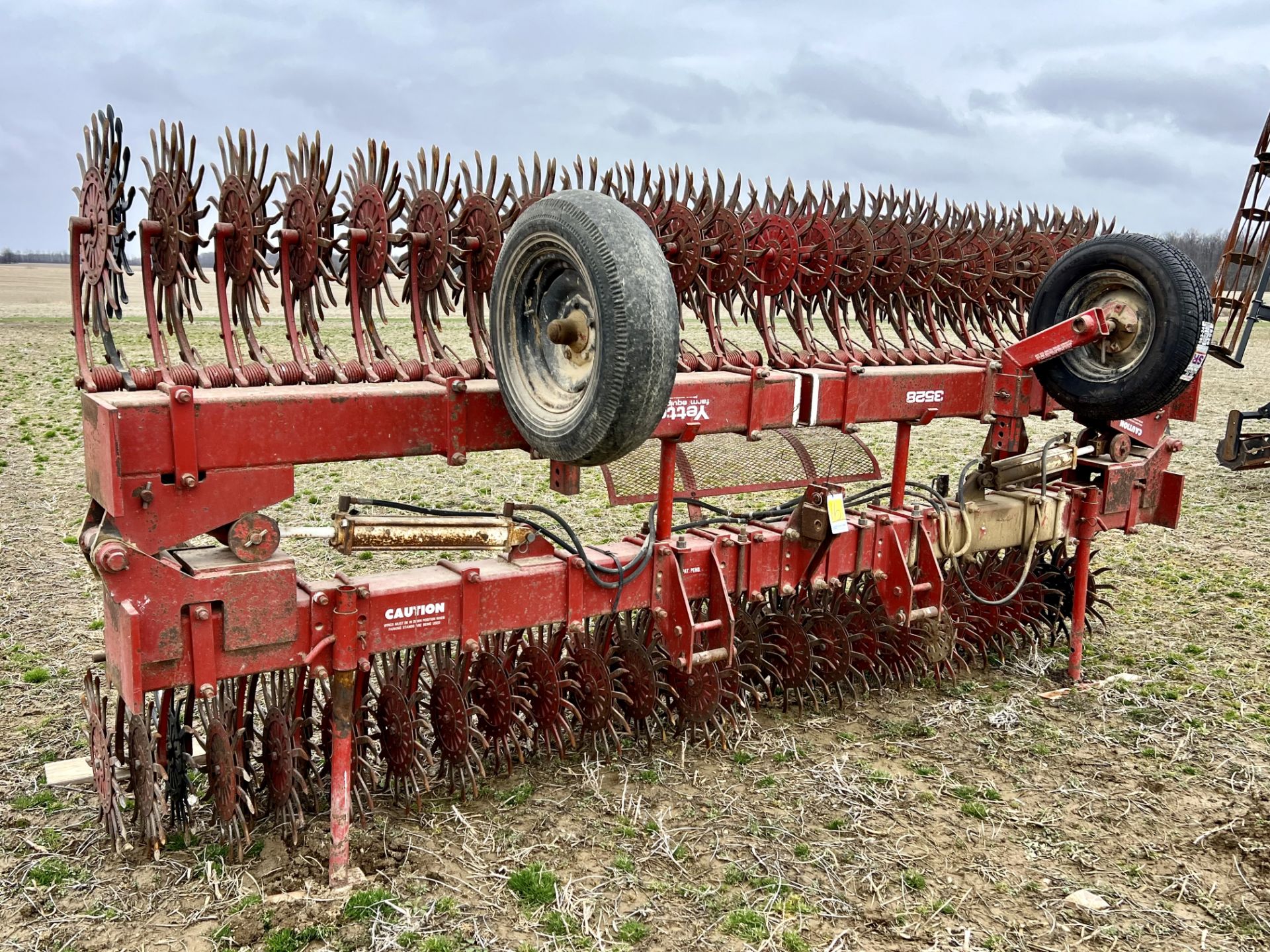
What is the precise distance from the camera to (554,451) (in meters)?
3.50

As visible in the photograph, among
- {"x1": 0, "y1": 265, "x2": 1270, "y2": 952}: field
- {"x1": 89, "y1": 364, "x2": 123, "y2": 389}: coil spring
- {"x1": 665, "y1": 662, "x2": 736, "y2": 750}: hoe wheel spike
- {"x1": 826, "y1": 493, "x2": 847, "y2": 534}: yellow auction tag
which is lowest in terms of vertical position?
{"x1": 0, "y1": 265, "x2": 1270, "y2": 952}: field

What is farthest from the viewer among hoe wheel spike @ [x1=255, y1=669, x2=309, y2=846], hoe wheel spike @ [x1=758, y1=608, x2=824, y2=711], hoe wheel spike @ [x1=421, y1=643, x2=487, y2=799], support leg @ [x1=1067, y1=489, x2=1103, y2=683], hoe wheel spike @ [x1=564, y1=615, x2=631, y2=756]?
support leg @ [x1=1067, y1=489, x2=1103, y2=683]

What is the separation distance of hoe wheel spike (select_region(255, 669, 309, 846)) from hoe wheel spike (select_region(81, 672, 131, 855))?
0.48 m

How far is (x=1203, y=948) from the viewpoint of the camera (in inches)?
135

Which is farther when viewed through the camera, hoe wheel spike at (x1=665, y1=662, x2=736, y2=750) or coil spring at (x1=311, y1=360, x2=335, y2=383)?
hoe wheel spike at (x1=665, y1=662, x2=736, y2=750)

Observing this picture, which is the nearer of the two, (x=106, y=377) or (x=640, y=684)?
(x=106, y=377)

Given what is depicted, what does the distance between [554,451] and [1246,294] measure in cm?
867

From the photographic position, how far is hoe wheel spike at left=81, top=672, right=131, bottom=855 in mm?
3750

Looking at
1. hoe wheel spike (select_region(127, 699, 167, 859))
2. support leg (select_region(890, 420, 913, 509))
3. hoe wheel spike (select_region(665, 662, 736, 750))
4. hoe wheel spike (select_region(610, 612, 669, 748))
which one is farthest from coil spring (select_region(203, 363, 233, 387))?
support leg (select_region(890, 420, 913, 509))

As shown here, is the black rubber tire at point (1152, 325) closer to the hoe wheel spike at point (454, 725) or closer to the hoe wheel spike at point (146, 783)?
the hoe wheel spike at point (454, 725)

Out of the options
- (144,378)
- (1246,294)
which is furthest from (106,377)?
(1246,294)

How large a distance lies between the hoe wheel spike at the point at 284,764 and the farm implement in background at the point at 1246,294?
8293mm

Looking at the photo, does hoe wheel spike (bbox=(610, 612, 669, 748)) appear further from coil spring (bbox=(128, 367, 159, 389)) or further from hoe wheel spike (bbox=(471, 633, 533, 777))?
coil spring (bbox=(128, 367, 159, 389))

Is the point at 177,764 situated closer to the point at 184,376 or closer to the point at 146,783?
the point at 146,783
